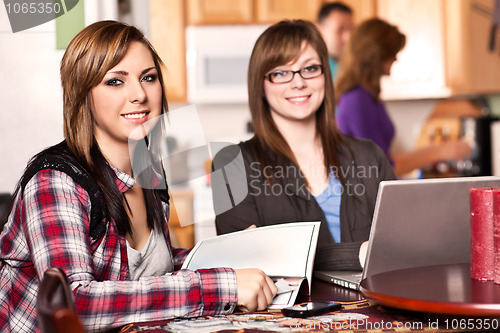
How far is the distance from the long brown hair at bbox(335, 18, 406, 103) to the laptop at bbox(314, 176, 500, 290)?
1395mm

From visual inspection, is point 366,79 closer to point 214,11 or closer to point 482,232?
point 214,11

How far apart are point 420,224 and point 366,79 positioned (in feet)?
4.82

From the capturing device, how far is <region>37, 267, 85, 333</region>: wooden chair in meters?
0.59

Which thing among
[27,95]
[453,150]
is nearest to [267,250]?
[27,95]

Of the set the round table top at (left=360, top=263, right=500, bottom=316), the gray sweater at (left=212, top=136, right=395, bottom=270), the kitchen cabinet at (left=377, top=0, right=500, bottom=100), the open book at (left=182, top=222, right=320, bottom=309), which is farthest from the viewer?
the kitchen cabinet at (left=377, top=0, right=500, bottom=100)

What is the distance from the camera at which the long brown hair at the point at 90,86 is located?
3.82 feet

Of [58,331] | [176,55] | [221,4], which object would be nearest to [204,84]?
[176,55]

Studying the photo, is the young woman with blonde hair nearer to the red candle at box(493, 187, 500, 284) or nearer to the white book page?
the white book page

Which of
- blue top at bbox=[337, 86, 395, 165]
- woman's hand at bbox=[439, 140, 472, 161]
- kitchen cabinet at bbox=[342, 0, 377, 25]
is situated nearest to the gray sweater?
blue top at bbox=[337, 86, 395, 165]

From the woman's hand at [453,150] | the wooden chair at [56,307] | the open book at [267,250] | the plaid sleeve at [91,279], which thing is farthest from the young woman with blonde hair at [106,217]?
the woman's hand at [453,150]

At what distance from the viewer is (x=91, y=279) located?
3.39 ft

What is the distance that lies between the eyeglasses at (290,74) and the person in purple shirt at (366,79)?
0.79 meters

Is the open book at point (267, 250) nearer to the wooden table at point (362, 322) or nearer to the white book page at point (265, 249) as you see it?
the white book page at point (265, 249)

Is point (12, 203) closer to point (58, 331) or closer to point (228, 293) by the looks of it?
point (228, 293)
